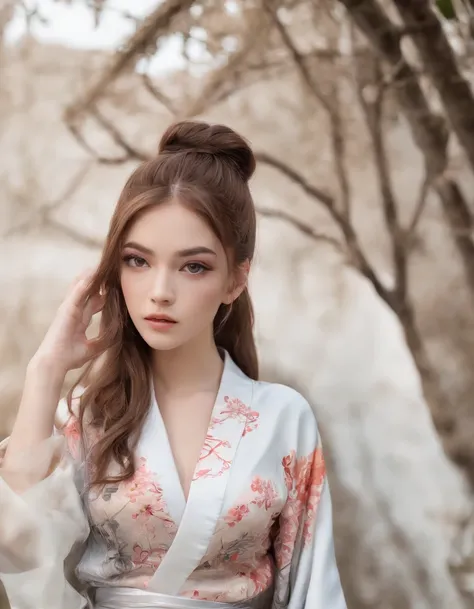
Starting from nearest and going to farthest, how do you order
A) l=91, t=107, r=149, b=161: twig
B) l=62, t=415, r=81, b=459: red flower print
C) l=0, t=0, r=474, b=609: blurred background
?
l=62, t=415, r=81, b=459: red flower print
l=0, t=0, r=474, b=609: blurred background
l=91, t=107, r=149, b=161: twig

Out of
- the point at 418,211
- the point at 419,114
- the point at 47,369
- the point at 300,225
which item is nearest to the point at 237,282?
the point at 47,369

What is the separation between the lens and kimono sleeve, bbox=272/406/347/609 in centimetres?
139

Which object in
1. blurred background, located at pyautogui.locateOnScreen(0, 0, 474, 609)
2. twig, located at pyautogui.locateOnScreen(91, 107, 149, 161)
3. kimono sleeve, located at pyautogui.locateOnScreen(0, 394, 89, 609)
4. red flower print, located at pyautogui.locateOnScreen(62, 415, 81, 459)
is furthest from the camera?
twig, located at pyautogui.locateOnScreen(91, 107, 149, 161)

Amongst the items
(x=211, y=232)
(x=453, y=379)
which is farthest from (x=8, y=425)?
(x=453, y=379)

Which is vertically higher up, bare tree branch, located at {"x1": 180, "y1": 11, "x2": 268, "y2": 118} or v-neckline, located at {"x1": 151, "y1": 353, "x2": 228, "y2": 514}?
bare tree branch, located at {"x1": 180, "y1": 11, "x2": 268, "y2": 118}

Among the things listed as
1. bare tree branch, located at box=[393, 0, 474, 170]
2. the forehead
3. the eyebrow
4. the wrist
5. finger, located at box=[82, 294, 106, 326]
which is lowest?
the wrist

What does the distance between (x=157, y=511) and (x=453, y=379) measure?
80cm

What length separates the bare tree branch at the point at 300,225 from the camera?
1815mm

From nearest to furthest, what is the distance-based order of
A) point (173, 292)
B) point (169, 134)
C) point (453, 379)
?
point (173, 292) → point (169, 134) → point (453, 379)

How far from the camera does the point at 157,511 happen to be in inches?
50.3

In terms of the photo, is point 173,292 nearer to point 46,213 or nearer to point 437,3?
point 46,213

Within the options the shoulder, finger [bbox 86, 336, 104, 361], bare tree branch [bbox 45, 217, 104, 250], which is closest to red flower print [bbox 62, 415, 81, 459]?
finger [bbox 86, 336, 104, 361]

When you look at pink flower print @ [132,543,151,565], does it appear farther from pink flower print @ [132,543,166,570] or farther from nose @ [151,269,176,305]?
nose @ [151,269,176,305]

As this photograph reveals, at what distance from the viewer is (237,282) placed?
1.40 metres
